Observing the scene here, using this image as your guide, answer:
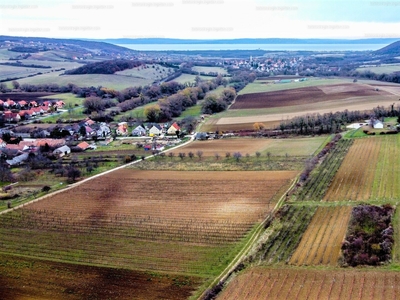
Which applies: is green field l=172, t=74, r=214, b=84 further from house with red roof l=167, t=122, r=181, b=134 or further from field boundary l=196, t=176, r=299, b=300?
field boundary l=196, t=176, r=299, b=300

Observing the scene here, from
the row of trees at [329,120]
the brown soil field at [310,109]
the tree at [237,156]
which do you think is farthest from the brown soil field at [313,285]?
the brown soil field at [310,109]

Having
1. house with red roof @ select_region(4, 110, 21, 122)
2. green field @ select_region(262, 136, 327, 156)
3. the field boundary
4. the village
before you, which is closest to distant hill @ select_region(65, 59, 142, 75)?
the village

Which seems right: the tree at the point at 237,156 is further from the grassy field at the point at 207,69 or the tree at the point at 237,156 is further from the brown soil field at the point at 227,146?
the grassy field at the point at 207,69

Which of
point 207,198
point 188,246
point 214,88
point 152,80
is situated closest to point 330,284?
point 188,246

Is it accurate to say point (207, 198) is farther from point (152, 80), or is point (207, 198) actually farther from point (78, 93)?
point (152, 80)

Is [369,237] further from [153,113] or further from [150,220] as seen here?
[153,113]

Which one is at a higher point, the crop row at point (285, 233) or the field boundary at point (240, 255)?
the crop row at point (285, 233)
